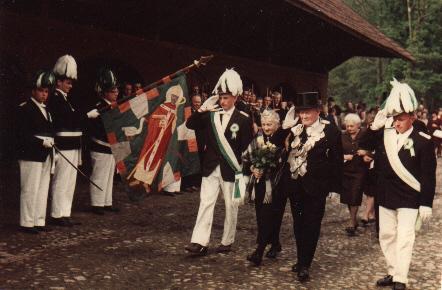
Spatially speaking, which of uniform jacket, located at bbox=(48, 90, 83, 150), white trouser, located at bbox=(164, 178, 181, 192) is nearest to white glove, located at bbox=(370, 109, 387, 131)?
uniform jacket, located at bbox=(48, 90, 83, 150)

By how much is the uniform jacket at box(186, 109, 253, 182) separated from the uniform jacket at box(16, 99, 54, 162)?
6.13 feet

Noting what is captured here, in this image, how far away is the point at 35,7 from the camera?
26.9 feet

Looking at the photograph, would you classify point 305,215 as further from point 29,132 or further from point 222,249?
point 29,132

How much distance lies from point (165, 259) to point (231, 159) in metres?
1.26

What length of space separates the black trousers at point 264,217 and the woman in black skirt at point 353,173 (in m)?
2.12

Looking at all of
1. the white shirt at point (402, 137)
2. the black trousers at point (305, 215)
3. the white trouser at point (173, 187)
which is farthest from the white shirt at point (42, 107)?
the white shirt at point (402, 137)

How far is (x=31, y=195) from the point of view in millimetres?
6215

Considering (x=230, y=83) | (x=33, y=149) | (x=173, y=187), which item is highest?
(x=230, y=83)

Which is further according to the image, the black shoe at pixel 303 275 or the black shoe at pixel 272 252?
the black shoe at pixel 272 252

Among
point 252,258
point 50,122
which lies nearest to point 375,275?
point 252,258

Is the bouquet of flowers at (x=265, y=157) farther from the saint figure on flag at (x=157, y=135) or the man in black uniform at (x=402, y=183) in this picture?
the saint figure on flag at (x=157, y=135)

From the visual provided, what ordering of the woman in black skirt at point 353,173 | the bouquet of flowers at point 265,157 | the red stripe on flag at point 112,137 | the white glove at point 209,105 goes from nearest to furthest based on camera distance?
the bouquet of flowers at point 265,157, the white glove at point 209,105, the red stripe on flag at point 112,137, the woman in black skirt at point 353,173

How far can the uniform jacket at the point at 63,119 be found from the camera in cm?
666

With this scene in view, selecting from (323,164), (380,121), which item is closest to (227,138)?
(323,164)
